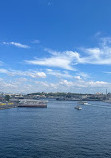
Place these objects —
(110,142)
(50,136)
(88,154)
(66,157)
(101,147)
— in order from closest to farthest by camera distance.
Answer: (66,157) < (88,154) < (101,147) < (110,142) < (50,136)

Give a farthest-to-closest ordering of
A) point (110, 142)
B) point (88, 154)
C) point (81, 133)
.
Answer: point (81, 133) < point (110, 142) < point (88, 154)

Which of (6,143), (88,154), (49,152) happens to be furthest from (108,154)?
(6,143)

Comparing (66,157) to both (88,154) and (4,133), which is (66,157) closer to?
(88,154)

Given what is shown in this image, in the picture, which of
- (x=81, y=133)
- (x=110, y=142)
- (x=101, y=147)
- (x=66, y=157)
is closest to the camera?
(x=66, y=157)

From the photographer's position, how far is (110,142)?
28.5 meters

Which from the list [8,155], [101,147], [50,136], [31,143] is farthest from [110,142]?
[8,155]

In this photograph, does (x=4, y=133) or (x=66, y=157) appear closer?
(x=66, y=157)

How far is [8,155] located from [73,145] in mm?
9132

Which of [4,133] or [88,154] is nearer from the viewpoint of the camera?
[88,154]

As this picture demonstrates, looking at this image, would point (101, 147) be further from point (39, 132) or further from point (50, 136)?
A: point (39, 132)

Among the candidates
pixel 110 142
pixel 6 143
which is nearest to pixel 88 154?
pixel 110 142

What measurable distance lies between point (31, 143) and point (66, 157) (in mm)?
7385

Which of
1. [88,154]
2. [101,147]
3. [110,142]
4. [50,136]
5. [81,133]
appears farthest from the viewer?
[81,133]

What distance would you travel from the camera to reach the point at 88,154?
75.6ft
